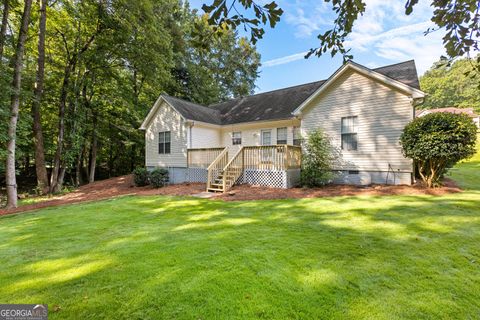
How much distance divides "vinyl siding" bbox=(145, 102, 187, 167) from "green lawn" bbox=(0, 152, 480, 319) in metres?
8.70

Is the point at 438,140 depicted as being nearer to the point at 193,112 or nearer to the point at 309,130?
the point at 309,130

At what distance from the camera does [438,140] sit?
770 centimetres

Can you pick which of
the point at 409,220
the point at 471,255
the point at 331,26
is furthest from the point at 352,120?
the point at 331,26

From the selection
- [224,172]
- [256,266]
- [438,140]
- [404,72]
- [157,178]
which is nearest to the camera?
[256,266]

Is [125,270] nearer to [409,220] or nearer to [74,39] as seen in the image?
[409,220]

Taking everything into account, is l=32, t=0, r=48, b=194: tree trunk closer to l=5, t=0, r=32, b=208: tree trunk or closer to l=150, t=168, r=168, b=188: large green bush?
l=5, t=0, r=32, b=208: tree trunk

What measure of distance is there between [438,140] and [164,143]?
13918mm

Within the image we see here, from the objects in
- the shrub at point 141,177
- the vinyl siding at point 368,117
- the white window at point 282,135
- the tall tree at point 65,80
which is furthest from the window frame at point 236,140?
the tall tree at point 65,80

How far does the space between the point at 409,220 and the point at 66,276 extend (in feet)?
20.9

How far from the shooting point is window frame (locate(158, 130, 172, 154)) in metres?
15.0

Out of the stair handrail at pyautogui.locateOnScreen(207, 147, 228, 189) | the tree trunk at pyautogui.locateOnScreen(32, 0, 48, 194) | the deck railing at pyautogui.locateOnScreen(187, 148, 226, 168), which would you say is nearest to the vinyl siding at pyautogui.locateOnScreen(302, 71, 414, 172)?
the stair handrail at pyautogui.locateOnScreen(207, 147, 228, 189)

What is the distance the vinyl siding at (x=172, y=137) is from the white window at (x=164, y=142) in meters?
0.26

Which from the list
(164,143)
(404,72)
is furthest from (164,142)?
(404,72)

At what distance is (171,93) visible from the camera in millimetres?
22812
